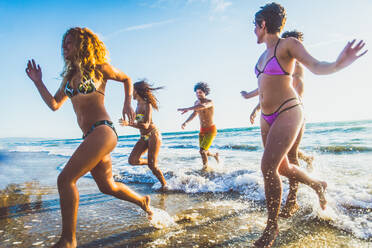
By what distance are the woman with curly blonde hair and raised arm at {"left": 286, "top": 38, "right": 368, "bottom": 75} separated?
1.67 m

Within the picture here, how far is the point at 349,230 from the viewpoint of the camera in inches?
110

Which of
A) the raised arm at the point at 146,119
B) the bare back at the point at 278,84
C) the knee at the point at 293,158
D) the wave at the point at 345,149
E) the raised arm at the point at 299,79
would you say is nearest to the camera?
the bare back at the point at 278,84

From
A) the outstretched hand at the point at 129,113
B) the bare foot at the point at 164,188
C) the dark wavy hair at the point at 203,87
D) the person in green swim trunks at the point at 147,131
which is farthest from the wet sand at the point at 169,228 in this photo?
the dark wavy hair at the point at 203,87

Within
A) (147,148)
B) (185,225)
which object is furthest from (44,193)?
(185,225)

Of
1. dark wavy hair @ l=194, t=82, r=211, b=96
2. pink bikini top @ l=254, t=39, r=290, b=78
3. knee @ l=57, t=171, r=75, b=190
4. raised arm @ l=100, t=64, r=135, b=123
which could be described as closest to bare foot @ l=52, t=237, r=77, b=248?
knee @ l=57, t=171, r=75, b=190

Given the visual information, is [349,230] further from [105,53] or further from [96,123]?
Result: [105,53]

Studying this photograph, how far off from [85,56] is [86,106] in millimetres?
500

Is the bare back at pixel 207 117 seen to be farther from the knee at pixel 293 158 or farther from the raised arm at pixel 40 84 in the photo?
the raised arm at pixel 40 84

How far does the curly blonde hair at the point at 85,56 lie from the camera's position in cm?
249

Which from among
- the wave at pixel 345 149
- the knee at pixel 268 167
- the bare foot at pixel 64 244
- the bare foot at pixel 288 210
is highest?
the knee at pixel 268 167

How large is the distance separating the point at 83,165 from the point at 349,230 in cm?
287

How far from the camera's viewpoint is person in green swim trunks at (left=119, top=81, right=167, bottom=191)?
5.00m

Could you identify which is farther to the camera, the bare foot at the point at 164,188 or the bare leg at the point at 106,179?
the bare foot at the point at 164,188

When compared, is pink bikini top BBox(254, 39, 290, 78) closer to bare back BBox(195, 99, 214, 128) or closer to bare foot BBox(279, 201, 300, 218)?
bare foot BBox(279, 201, 300, 218)
